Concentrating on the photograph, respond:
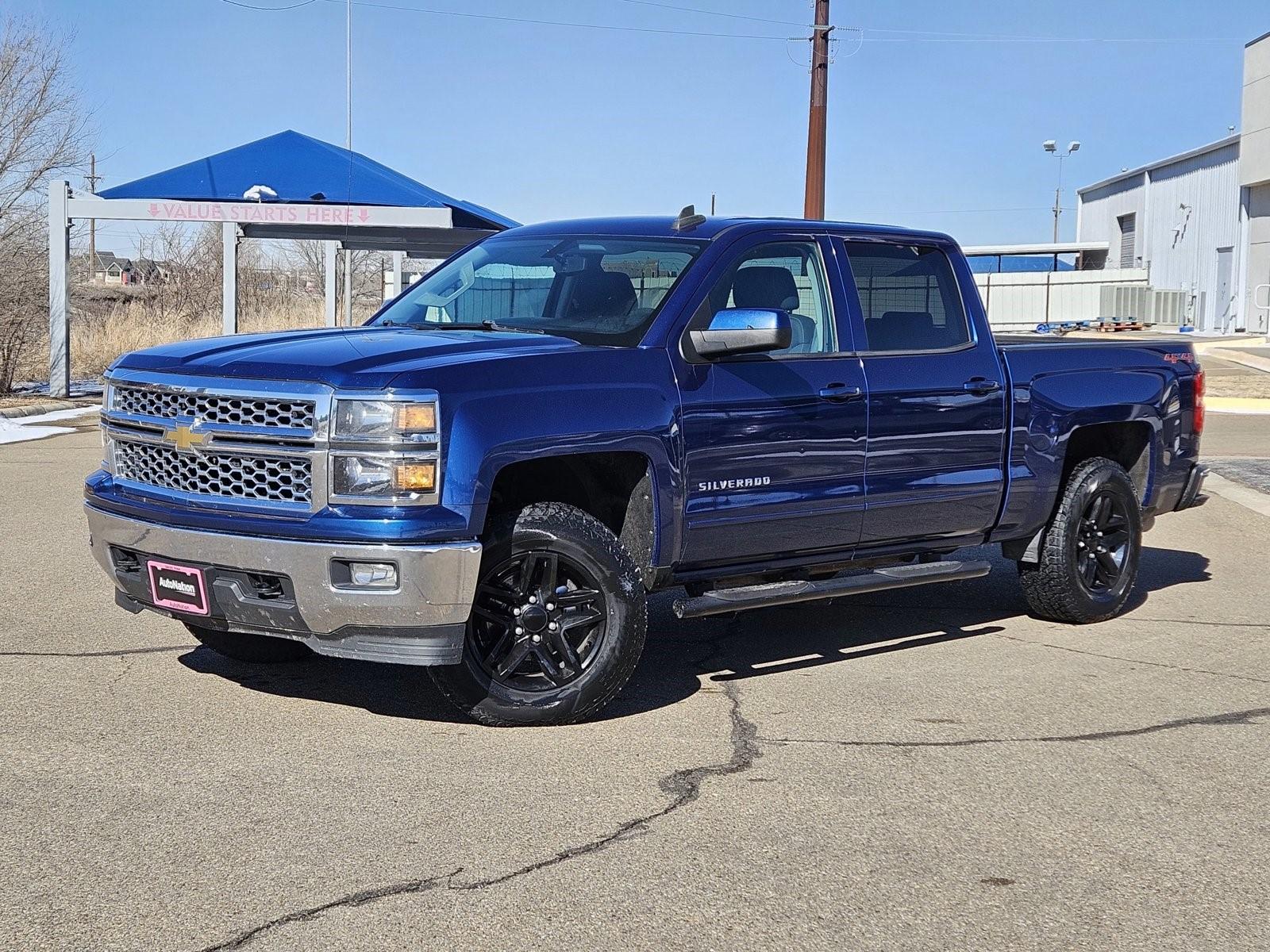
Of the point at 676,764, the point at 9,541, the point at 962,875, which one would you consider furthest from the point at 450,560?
the point at 9,541

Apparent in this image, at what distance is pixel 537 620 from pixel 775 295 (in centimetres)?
199

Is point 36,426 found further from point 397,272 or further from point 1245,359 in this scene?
point 1245,359

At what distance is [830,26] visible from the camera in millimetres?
25812

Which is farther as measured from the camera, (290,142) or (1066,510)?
(290,142)

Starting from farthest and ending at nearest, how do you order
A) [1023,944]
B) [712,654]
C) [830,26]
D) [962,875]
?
[830,26] → [712,654] → [962,875] → [1023,944]

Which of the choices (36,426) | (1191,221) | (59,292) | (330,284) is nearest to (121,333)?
(330,284)

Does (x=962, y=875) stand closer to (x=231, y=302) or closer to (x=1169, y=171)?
(x=231, y=302)

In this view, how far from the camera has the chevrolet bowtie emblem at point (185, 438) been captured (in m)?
5.48

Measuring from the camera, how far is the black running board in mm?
6062

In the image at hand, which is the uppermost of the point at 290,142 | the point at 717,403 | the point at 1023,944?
the point at 290,142

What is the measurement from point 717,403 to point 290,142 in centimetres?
2172

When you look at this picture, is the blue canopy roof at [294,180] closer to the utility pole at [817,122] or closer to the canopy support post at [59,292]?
the canopy support post at [59,292]

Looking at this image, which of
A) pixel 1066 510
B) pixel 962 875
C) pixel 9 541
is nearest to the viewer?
pixel 962 875

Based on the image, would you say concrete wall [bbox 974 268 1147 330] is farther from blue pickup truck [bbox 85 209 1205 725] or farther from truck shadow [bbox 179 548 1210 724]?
blue pickup truck [bbox 85 209 1205 725]
